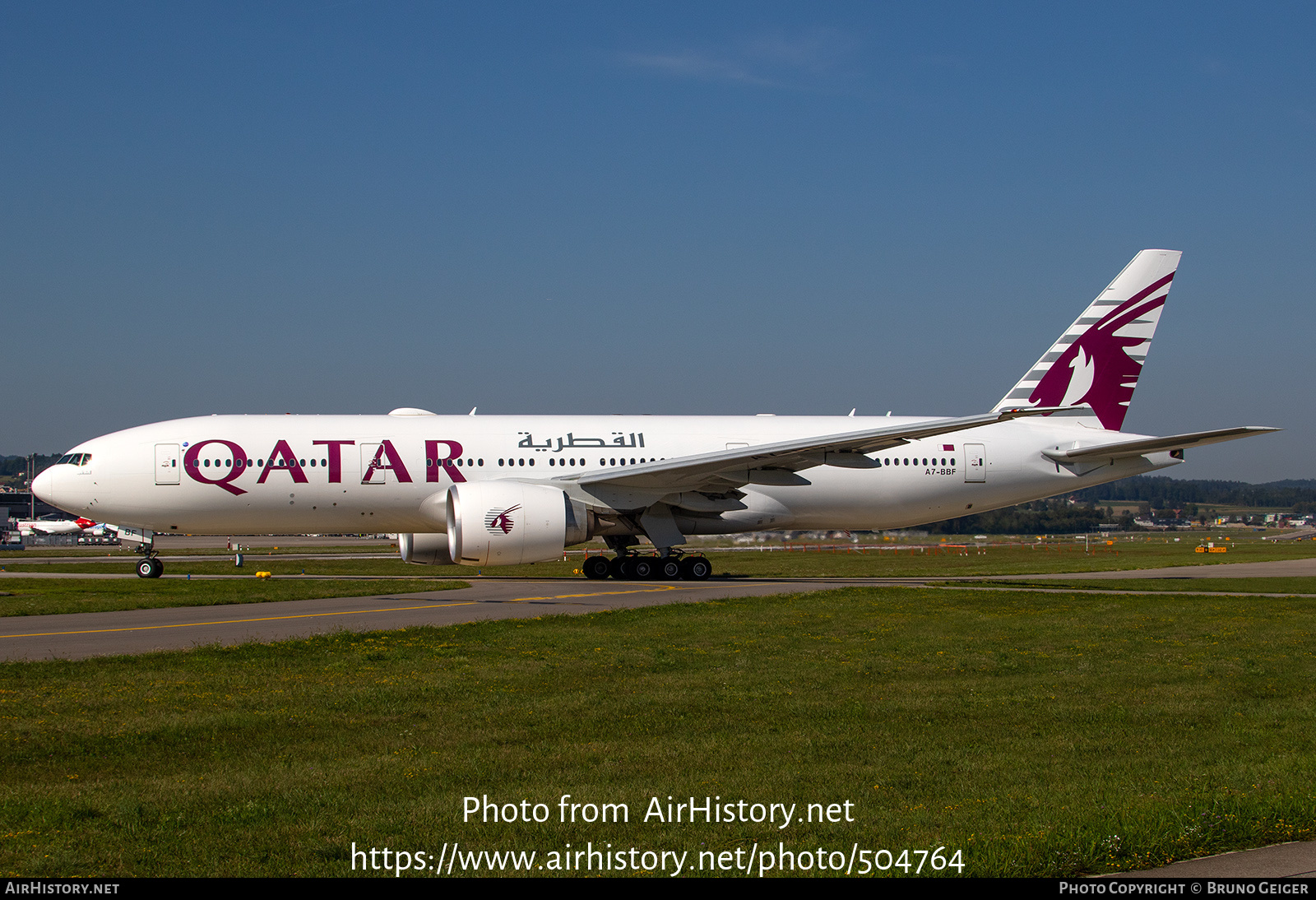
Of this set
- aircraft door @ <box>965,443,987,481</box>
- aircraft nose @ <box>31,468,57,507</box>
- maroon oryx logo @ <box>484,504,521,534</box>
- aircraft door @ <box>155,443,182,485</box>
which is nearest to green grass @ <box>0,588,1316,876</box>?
maroon oryx logo @ <box>484,504,521,534</box>

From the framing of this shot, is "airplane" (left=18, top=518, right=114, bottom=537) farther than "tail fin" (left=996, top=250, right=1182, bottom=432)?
Yes

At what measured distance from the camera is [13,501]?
373 ft

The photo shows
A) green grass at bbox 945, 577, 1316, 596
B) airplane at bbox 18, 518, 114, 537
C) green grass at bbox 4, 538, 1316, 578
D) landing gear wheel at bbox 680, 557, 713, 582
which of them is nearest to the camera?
green grass at bbox 945, 577, 1316, 596

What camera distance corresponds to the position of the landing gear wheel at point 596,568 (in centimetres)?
2664

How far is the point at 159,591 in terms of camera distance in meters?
20.7

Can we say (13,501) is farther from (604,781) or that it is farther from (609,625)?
(604,781)

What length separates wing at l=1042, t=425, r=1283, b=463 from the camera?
78.6ft

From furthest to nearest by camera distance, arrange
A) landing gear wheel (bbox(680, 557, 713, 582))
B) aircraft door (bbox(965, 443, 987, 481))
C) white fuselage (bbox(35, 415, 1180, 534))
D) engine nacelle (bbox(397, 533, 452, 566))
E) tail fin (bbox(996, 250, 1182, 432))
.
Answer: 1. tail fin (bbox(996, 250, 1182, 432))
2. aircraft door (bbox(965, 443, 987, 481))
3. engine nacelle (bbox(397, 533, 452, 566))
4. landing gear wheel (bbox(680, 557, 713, 582))
5. white fuselage (bbox(35, 415, 1180, 534))

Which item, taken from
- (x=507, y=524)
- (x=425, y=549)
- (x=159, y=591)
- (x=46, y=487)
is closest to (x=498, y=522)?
(x=507, y=524)

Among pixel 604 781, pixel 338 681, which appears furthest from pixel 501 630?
pixel 604 781

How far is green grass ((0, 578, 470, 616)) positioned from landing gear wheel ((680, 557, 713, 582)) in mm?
5427

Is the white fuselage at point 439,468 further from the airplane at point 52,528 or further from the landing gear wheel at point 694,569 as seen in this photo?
the airplane at point 52,528

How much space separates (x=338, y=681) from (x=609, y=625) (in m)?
5.41

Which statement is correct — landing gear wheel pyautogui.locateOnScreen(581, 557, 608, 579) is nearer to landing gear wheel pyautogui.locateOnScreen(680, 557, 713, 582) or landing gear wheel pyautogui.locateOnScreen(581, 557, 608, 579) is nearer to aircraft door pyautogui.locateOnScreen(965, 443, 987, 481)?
landing gear wheel pyautogui.locateOnScreen(680, 557, 713, 582)
